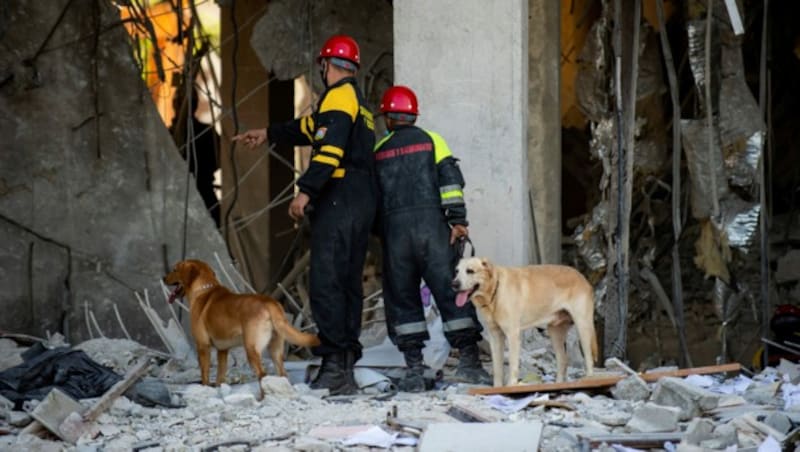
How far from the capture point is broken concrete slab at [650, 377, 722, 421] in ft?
26.0

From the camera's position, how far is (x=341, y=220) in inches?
367

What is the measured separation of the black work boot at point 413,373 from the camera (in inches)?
368

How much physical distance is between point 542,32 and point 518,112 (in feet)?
6.02

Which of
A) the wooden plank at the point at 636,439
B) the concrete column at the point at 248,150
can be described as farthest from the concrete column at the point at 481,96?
the concrete column at the point at 248,150

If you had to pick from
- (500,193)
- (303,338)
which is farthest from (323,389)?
(500,193)

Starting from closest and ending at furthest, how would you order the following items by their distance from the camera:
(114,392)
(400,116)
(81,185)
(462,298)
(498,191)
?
(114,392), (462,298), (400,116), (498,191), (81,185)

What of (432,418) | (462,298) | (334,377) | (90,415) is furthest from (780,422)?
(90,415)

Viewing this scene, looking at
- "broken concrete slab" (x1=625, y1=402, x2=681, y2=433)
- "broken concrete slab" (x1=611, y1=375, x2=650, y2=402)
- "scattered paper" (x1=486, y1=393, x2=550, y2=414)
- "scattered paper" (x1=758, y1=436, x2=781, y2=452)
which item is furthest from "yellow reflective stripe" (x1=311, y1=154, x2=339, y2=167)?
"scattered paper" (x1=758, y1=436, x2=781, y2=452)

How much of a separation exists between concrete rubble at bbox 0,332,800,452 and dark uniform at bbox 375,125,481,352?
41 centimetres

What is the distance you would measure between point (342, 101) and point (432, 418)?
2290mm

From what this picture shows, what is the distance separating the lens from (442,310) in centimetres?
950

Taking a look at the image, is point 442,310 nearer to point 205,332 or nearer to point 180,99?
point 205,332

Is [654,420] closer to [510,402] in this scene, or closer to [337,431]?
[510,402]

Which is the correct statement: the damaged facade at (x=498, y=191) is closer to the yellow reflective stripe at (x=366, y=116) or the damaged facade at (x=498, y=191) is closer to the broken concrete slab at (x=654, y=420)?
the broken concrete slab at (x=654, y=420)
